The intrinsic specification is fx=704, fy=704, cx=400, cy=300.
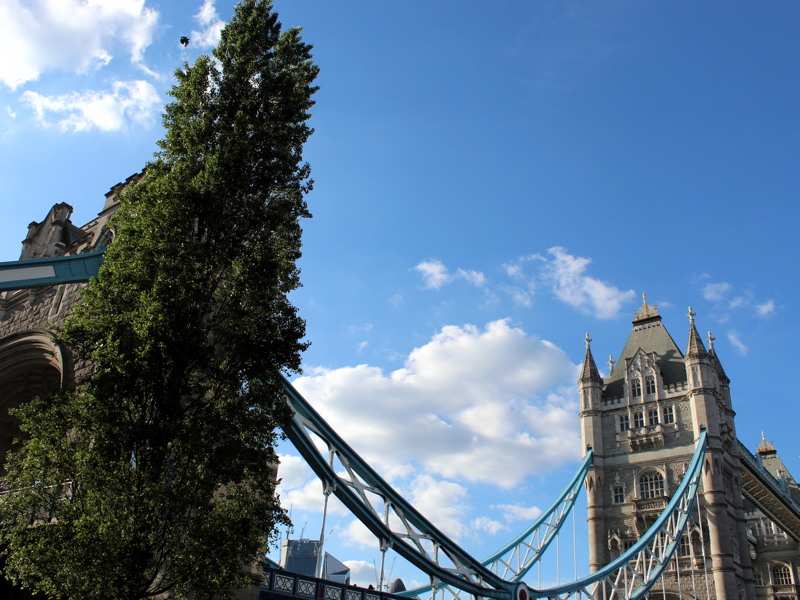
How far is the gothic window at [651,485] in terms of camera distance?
36.9 meters

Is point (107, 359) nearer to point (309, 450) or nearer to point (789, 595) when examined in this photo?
point (309, 450)

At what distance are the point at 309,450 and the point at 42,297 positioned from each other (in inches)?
320

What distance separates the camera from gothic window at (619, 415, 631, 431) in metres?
39.6

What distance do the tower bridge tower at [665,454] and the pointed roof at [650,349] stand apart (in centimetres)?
7

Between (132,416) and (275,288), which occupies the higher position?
(275,288)

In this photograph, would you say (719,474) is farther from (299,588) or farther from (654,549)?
(299,588)

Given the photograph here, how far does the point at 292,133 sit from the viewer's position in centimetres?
1306

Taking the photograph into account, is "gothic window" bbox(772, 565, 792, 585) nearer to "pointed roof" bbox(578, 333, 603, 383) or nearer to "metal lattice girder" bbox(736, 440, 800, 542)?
"metal lattice girder" bbox(736, 440, 800, 542)

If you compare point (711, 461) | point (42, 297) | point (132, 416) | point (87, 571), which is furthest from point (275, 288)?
point (711, 461)

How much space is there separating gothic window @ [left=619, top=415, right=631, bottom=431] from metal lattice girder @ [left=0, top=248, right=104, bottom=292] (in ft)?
103

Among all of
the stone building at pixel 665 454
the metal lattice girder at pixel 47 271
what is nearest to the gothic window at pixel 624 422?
the stone building at pixel 665 454

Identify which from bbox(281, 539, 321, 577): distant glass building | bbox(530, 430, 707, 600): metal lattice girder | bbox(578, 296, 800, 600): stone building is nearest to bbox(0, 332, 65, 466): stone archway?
bbox(530, 430, 707, 600): metal lattice girder

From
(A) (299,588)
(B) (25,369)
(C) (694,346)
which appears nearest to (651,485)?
(C) (694,346)

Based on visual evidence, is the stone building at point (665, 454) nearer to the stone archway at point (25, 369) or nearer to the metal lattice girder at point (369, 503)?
the metal lattice girder at point (369, 503)
